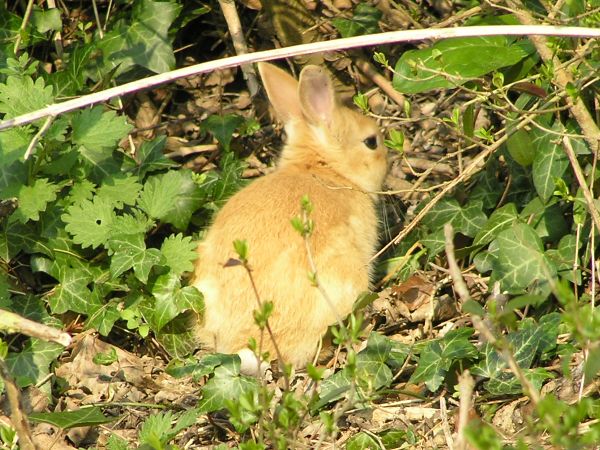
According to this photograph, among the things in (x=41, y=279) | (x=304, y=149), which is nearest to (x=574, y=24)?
(x=304, y=149)

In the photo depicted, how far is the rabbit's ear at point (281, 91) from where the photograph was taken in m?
5.85

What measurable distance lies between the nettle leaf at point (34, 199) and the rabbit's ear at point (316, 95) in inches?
62.0

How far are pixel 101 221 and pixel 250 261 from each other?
89 cm

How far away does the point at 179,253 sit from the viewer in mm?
5000

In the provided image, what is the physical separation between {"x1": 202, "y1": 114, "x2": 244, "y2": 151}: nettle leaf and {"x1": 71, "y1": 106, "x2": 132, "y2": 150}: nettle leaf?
1.05 m

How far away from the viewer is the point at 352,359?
3.27 meters

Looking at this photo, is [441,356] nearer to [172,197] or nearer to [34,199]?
[172,197]

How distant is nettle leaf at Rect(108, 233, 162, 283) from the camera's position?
4879 millimetres

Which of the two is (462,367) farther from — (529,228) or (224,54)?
(224,54)

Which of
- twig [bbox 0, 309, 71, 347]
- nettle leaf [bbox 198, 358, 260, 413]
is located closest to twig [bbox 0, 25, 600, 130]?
twig [bbox 0, 309, 71, 347]

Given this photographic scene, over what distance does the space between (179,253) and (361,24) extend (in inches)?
84.3

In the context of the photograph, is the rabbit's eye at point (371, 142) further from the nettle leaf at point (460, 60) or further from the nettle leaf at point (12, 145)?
the nettle leaf at point (12, 145)

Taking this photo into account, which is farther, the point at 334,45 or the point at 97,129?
the point at 97,129

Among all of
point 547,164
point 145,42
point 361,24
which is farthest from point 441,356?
point 145,42
